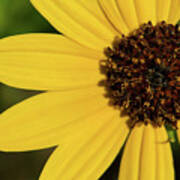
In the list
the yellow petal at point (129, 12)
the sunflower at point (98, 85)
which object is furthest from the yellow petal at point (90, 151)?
the yellow petal at point (129, 12)

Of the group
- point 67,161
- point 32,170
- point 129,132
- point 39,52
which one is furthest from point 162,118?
point 32,170

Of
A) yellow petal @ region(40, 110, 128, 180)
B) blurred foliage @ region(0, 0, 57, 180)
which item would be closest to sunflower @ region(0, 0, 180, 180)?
yellow petal @ region(40, 110, 128, 180)

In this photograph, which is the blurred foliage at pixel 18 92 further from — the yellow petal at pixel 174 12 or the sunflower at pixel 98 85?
the yellow petal at pixel 174 12

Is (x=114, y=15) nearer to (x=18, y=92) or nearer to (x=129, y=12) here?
(x=129, y=12)

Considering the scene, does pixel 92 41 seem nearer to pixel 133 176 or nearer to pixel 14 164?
pixel 133 176

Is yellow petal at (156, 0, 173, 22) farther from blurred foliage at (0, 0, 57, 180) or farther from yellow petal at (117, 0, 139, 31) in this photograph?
blurred foliage at (0, 0, 57, 180)

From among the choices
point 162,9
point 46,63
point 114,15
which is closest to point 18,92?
point 46,63
